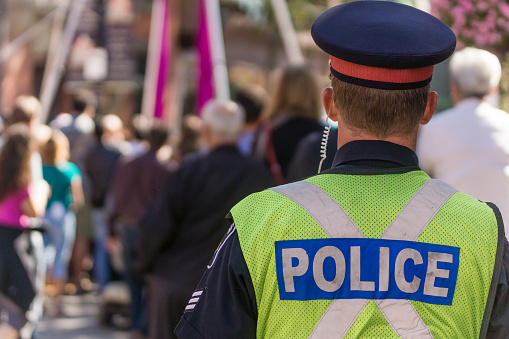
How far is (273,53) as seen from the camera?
23672mm

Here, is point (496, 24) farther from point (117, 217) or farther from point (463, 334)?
point (117, 217)

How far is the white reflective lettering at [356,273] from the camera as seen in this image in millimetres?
1966

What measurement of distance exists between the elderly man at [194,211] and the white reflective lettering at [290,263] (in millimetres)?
3232

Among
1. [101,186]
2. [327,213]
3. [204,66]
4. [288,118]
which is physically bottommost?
[101,186]

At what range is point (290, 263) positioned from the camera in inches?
77.5

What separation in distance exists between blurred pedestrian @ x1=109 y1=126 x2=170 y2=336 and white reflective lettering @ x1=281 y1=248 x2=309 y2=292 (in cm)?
592

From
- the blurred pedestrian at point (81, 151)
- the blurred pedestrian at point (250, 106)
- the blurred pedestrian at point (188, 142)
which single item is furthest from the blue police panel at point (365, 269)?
the blurred pedestrian at point (81, 151)

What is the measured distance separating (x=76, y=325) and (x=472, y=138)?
561 centimetres

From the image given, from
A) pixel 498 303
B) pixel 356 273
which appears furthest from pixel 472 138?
pixel 356 273

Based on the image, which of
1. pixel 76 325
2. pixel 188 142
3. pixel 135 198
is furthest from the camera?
pixel 76 325

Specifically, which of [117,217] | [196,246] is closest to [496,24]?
[196,246]

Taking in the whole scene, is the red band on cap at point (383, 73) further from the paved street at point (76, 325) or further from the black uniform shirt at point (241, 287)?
the paved street at point (76, 325)

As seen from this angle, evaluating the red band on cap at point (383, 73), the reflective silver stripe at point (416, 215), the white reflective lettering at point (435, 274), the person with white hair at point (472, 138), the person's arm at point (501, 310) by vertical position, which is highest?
the red band on cap at point (383, 73)

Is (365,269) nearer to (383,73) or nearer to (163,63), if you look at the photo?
(383,73)
